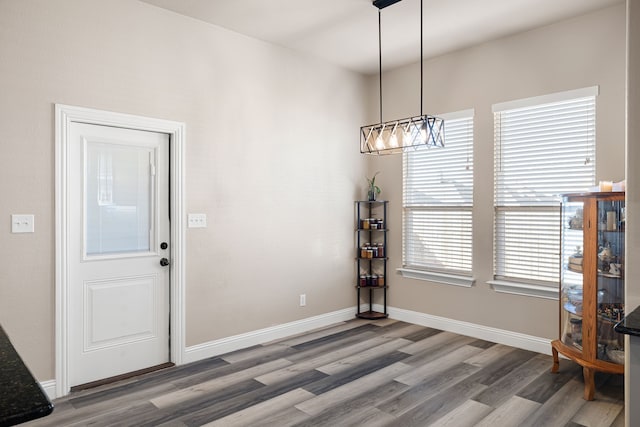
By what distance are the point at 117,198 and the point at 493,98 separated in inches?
136

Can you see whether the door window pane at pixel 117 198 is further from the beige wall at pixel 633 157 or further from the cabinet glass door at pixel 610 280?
the cabinet glass door at pixel 610 280

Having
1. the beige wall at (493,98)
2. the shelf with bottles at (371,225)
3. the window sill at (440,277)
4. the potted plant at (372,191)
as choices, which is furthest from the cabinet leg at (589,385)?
the potted plant at (372,191)

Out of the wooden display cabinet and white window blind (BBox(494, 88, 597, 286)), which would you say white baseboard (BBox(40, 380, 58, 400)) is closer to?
the wooden display cabinet

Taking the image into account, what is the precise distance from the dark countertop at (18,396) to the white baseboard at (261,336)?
2.62 meters

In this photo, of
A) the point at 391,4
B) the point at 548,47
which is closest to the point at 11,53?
the point at 391,4

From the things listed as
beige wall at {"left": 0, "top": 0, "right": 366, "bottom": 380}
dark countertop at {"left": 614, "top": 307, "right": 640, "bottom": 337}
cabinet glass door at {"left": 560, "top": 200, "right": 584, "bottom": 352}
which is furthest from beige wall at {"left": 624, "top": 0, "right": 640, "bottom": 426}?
beige wall at {"left": 0, "top": 0, "right": 366, "bottom": 380}

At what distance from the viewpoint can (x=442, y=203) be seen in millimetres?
4625

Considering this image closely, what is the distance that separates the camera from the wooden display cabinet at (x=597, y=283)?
2988mm

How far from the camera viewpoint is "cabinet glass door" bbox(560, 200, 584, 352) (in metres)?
3.19

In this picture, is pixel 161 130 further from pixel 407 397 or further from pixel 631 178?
pixel 631 178

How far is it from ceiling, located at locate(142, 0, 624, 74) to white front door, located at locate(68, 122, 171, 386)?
121 centimetres

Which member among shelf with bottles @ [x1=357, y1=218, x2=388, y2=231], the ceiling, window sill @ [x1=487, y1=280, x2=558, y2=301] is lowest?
window sill @ [x1=487, y1=280, x2=558, y2=301]

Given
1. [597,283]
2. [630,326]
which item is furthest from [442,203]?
→ [630,326]

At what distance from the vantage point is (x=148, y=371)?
136 inches
